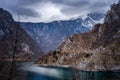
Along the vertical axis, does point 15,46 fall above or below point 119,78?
above

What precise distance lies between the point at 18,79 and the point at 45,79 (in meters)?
125

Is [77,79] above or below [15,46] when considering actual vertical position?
below

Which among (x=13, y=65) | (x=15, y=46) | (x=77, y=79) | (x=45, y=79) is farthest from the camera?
(x=45, y=79)

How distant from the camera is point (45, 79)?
16000 centimetres

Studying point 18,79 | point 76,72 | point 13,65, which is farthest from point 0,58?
point 76,72

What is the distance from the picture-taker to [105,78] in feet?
76.3

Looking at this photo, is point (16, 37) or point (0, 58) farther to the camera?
point (0, 58)

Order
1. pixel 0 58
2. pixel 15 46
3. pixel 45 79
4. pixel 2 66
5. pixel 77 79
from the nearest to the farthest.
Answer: pixel 77 79 → pixel 15 46 → pixel 2 66 → pixel 0 58 → pixel 45 79

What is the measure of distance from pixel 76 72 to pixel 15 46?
8743 millimetres

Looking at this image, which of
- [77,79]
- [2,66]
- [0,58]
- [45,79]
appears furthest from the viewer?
[45,79]

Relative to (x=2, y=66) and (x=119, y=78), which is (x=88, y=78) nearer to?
(x=119, y=78)

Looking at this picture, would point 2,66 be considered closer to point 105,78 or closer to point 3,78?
point 3,78

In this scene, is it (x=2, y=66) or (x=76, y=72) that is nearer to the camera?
(x=76, y=72)

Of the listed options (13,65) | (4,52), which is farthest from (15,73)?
(4,52)
